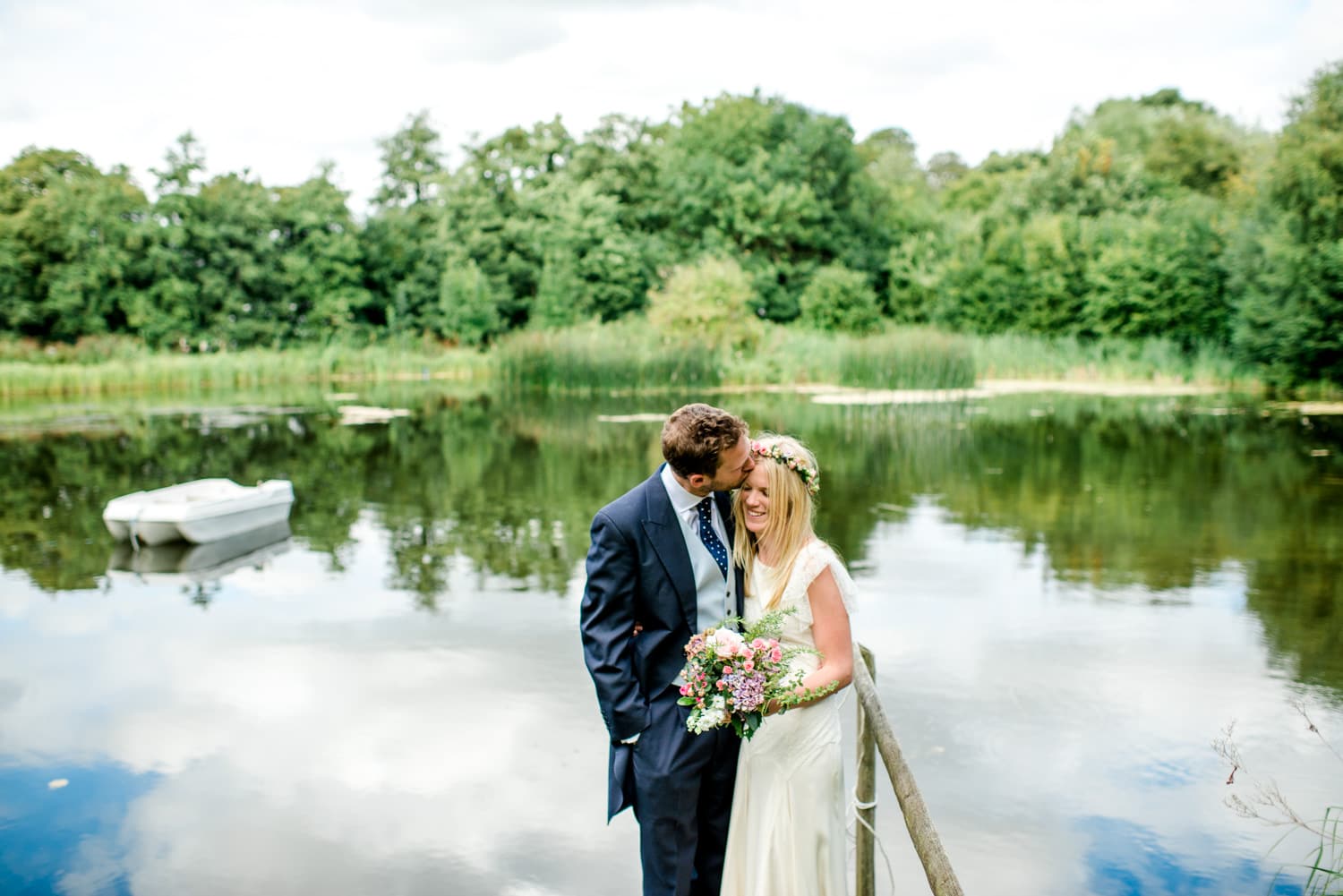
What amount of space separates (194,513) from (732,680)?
10490 millimetres

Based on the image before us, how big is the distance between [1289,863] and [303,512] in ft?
39.8

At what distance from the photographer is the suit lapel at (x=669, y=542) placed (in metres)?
3.11

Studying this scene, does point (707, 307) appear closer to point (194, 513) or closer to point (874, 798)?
point (194, 513)

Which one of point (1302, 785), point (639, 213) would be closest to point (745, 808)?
point (1302, 785)

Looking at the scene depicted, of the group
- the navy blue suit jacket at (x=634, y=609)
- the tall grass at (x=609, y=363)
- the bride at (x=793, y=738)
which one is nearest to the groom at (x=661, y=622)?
the navy blue suit jacket at (x=634, y=609)

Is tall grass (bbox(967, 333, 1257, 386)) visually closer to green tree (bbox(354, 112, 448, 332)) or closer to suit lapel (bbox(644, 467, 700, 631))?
green tree (bbox(354, 112, 448, 332))

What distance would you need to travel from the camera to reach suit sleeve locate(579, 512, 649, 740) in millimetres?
3033

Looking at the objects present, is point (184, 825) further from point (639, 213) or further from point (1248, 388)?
point (639, 213)

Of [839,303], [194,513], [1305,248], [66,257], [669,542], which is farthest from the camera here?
[66,257]

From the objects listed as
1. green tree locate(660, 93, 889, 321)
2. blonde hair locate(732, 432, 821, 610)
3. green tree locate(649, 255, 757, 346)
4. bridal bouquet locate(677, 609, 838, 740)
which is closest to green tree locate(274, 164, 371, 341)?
green tree locate(660, 93, 889, 321)

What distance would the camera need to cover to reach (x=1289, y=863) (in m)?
4.96

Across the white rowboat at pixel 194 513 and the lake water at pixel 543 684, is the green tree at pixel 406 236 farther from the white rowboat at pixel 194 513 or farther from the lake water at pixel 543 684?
the white rowboat at pixel 194 513

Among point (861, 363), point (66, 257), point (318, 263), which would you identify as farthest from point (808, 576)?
point (66, 257)

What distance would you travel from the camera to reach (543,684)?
736 centimetres
